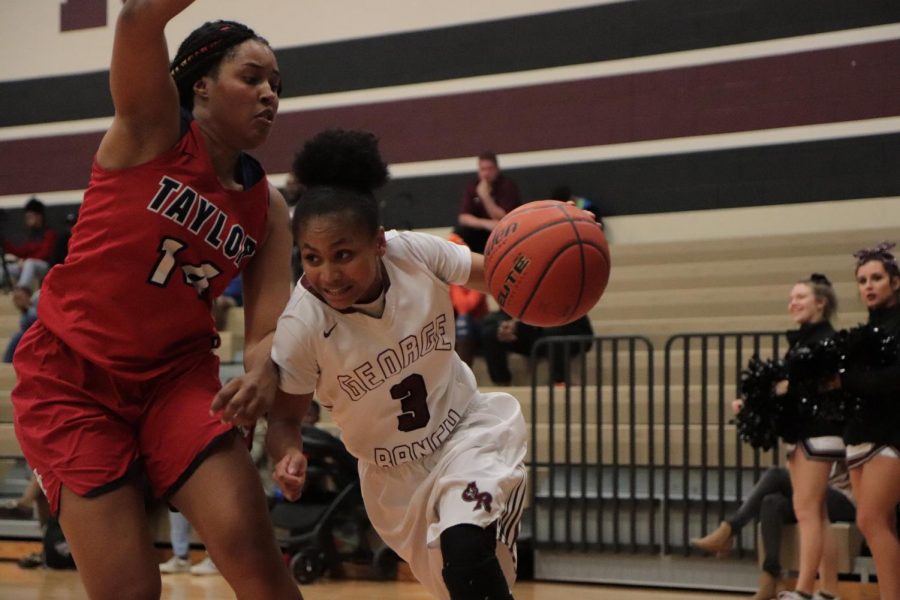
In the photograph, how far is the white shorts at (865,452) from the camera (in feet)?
17.0

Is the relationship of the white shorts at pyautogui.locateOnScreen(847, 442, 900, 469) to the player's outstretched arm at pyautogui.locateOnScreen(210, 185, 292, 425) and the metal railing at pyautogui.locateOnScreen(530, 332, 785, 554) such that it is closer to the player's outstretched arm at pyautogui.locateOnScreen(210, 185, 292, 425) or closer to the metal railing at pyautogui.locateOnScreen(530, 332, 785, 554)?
the metal railing at pyautogui.locateOnScreen(530, 332, 785, 554)

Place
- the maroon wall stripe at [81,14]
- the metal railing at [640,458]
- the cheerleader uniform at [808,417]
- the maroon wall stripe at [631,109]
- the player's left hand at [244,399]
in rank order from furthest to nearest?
the maroon wall stripe at [81,14] < the maroon wall stripe at [631,109] < the metal railing at [640,458] < the cheerleader uniform at [808,417] < the player's left hand at [244,399]

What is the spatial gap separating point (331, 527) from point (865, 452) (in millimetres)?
3600

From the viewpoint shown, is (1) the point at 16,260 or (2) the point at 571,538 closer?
(2) the point at 571,538

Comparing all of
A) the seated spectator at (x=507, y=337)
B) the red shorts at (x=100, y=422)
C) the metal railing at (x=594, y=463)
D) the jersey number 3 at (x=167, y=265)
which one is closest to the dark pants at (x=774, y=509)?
the metal railing at (x=594, y=463)

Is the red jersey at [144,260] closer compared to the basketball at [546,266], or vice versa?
the red jersey at [144,260]

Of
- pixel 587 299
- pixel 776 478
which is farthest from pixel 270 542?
pixel 776 478

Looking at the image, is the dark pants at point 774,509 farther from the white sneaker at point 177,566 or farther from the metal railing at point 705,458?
the white sneaker at point 177,566

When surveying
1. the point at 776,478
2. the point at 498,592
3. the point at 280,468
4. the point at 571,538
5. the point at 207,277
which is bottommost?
the point at 571,538

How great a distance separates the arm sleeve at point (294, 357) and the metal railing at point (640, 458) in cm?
417

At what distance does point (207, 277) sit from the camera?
3.16m

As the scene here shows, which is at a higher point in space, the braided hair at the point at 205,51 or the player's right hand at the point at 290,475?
the braided hair at the point at 205,51

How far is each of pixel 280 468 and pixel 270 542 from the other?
7.6 inches

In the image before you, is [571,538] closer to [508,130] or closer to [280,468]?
[280,468]
